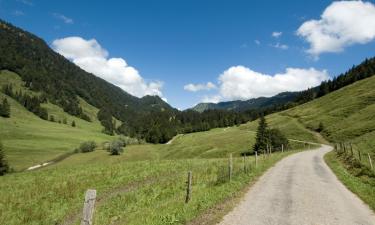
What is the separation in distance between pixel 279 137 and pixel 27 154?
88710 millimetres

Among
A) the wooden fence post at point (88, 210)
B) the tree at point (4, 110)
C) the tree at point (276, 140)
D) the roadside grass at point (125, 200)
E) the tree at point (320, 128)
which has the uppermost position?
the tree at point (4, 110)

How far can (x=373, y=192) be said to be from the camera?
19.5m

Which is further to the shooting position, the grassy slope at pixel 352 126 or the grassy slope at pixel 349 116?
the grassy slope at pixel 349 116

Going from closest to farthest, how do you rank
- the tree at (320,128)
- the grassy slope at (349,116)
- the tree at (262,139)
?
the grassy slope at (349,116) < the tree at (262,139) < the tree at (320,128)

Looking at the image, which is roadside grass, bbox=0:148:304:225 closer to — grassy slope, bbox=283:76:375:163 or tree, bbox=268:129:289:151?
grassy slope, bbox=283:76:375:163

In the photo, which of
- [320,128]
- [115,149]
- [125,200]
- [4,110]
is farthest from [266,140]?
[4,110]

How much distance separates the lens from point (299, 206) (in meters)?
15.5

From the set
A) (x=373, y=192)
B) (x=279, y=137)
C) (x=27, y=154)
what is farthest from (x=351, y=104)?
(x=27, y=154)

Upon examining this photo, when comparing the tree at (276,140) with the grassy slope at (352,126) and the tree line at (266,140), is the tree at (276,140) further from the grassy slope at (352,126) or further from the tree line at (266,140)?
the grassy slope at (352,126)

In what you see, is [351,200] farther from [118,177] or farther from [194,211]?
[118,177]

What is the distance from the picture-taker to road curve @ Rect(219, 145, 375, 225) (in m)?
13.0

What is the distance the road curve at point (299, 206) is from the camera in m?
13.0

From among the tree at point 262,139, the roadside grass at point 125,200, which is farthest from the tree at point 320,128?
the roadside grass at point 125,200

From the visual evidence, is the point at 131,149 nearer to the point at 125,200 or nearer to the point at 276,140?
the point at 276,140
